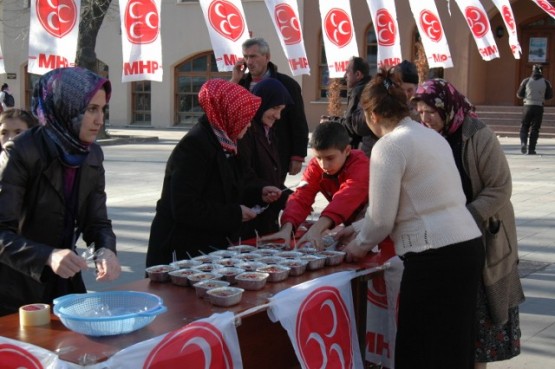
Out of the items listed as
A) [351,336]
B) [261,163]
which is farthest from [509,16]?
[351,336]

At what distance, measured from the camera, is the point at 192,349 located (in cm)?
273

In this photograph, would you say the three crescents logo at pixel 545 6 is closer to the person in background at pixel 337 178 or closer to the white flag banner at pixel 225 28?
the white flag banner at pixel 225 28

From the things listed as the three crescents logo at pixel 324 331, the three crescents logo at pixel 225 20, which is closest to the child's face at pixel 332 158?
the three crescents logo at pixel 324 331

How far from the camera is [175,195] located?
12.5 feet

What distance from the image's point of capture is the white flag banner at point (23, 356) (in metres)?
2.42

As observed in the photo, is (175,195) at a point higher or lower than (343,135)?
lower

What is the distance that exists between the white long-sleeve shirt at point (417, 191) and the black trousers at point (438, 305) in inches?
2.9

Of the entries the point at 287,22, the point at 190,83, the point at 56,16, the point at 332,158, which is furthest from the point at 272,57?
the point at 332,158

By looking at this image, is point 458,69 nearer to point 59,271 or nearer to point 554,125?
point 554,125

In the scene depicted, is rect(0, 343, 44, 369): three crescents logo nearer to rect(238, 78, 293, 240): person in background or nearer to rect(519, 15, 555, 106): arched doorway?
rect(238, 78, 293, 240): person in background

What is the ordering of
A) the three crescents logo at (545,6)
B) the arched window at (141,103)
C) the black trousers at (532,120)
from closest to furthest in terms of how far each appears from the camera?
the three crescents logo at (545,6), the black trousers at (532,120), the arched window at (141,103)

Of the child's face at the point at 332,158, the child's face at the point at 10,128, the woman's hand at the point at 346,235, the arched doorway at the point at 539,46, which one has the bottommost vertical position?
the woman's hand at the point at 346,235

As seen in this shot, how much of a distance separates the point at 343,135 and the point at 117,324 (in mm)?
1936

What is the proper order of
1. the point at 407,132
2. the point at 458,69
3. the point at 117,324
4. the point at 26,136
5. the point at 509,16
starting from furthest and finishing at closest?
the point at 458,69 < the point at 509,16 < the point at 407,132 < the point at 26,136 < the point at 117,324
